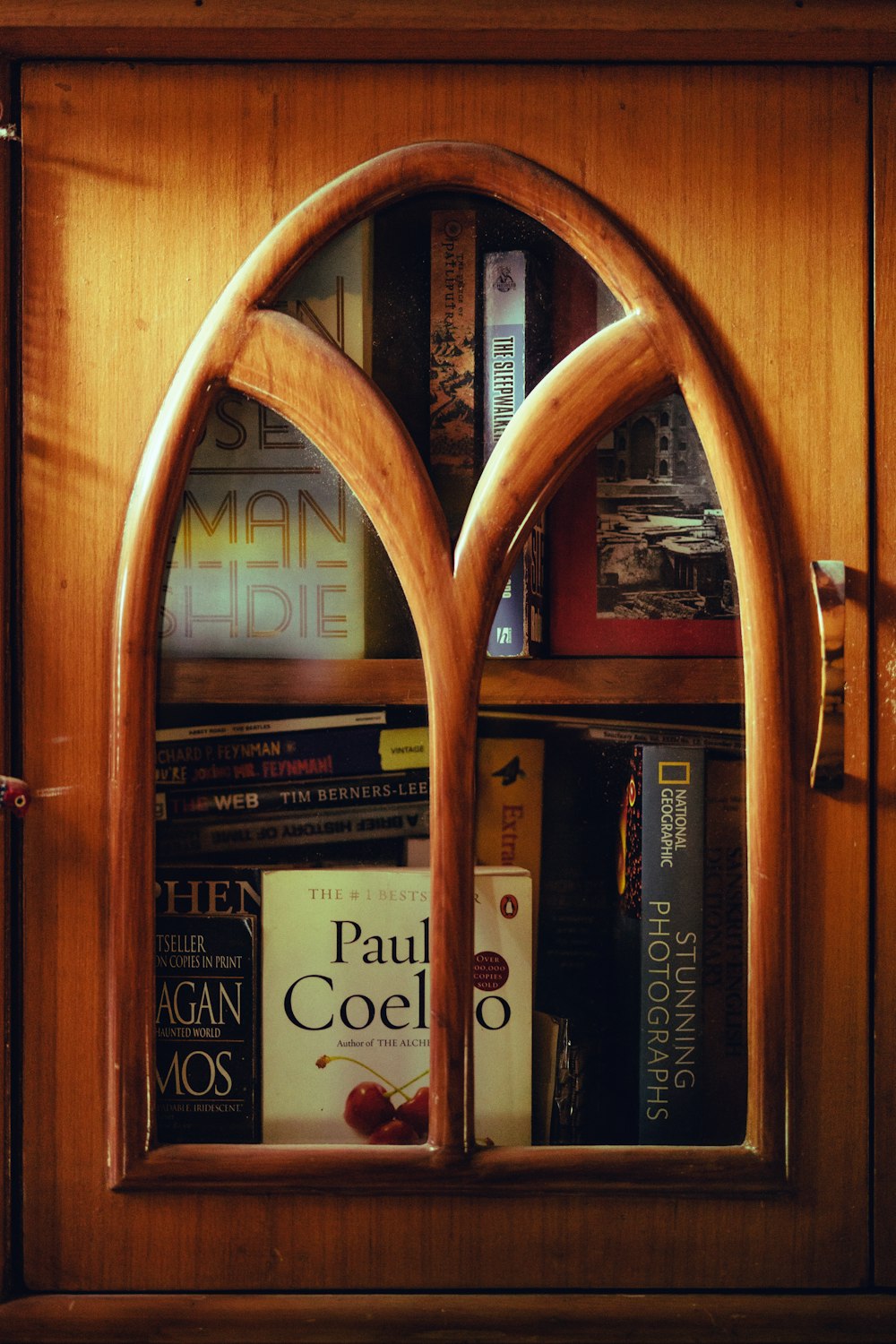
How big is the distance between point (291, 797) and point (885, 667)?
0.49 metres

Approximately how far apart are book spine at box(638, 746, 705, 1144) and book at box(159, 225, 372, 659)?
286 millimetres

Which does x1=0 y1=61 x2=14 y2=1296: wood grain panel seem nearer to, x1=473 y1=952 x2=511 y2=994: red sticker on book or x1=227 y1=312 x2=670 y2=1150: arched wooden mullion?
x1=227 y1=312 x2=670 y2=1150: arched wooden mullion

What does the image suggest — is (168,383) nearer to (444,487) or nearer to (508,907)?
(444,487)

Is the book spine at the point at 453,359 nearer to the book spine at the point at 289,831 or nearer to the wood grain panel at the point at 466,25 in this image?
the wood grain panel at the point at 466,25

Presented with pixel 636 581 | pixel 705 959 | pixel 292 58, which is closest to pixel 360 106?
pixel 292 58

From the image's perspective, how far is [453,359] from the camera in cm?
79

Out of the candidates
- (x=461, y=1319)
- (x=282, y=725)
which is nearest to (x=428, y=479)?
(x=282, y=725)

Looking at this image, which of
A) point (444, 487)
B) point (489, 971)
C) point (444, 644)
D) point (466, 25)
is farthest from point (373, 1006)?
point (466, 25)

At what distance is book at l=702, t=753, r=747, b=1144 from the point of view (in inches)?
30.3

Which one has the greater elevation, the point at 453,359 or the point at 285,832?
the point at 453,359

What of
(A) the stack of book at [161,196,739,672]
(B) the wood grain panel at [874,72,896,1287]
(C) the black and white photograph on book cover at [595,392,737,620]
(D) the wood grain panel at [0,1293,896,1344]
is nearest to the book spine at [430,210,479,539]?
(A) the stack of book at [161,196,739,672]

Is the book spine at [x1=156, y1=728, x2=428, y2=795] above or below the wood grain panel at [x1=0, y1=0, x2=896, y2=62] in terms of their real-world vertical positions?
below

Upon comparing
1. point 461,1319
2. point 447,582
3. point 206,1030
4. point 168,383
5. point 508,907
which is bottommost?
point 461,1319

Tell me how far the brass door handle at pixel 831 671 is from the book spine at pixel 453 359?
0.29m
